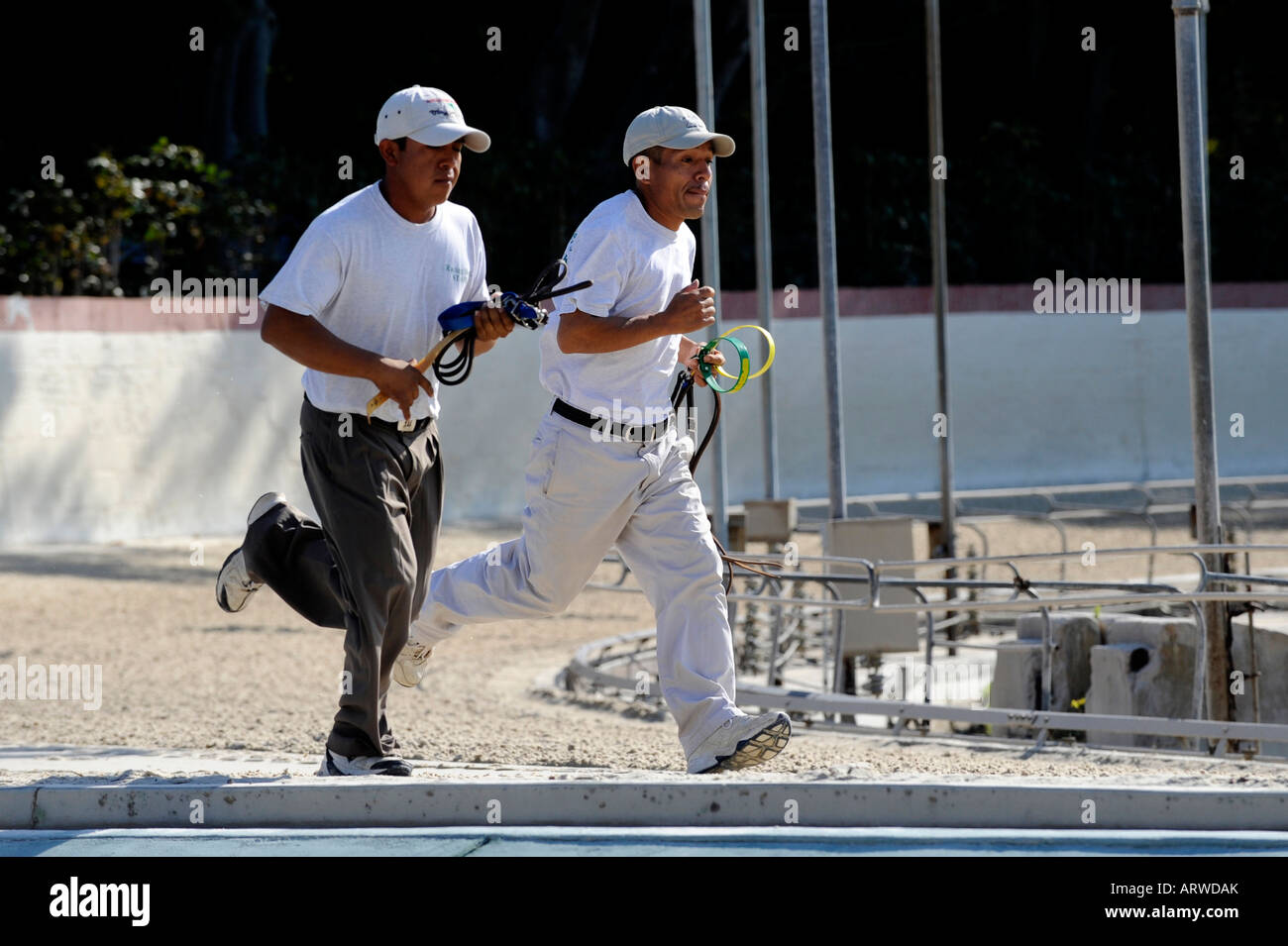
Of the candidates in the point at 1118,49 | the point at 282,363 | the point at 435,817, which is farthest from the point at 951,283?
the point at 435,817

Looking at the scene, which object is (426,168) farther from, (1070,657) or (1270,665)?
(1270,665)

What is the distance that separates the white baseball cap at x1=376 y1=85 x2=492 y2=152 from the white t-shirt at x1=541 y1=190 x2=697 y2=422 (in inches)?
15.2

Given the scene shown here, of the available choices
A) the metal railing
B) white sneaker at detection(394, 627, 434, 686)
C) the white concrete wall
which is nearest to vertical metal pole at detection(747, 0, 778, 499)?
the metal railing

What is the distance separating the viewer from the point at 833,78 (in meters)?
23.1

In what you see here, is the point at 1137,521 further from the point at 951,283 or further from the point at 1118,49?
the point at 1118,49

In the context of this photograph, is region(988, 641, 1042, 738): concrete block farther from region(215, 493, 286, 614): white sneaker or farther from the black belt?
region(215, 493, 286, 614): white sneaker

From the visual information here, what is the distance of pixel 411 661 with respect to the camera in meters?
5.36

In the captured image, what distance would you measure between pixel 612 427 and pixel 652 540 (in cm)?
32

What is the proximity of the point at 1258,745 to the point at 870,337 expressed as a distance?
1239 centimetres

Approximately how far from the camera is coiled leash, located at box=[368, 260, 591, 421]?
15.1 ft

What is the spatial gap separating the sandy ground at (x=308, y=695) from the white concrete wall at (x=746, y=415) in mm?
1030

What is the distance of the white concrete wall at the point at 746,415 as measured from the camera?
1482cm

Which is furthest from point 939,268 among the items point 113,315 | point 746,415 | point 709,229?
point 113,315
